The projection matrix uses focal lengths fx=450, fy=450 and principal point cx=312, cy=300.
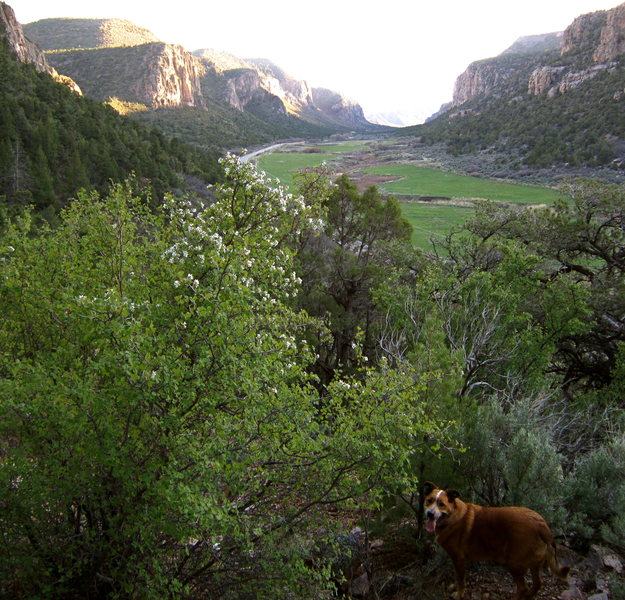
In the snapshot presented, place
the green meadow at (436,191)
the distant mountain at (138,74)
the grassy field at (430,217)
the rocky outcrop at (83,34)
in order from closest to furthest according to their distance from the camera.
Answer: the grassy field at (430,217) < the green meadow at (436,191) < the distant mountain at (138,74) < the rocky outcrop at (83,34)

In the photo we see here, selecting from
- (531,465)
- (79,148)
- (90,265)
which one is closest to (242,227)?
(90,265)

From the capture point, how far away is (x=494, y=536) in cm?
539

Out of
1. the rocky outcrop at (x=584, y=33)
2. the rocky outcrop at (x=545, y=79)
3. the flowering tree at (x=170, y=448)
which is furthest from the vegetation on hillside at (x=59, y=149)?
the rocky outcrop at (x=584, y=33)

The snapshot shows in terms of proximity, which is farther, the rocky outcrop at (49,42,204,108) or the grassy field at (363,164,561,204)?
the rocky outcrop at (49,42,204,108)

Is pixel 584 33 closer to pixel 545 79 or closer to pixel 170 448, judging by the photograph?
pixel 545 79

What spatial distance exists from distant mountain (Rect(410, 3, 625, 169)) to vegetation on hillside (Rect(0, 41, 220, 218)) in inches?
2329

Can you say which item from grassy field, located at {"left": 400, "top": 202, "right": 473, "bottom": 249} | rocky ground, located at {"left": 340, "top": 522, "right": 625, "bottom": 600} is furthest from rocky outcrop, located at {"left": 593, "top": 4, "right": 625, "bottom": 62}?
rocky ground, located at {"left": 340, "top": 522, "right": 625, "bottom": 600}

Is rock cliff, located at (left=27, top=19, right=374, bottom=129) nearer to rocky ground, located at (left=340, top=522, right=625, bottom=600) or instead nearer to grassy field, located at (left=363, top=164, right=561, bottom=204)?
grassy field, located at (left=363, top=164, right=561, bottom=204)

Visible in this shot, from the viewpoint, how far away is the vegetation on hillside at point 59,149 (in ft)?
106

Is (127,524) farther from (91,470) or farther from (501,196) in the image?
(501,196)

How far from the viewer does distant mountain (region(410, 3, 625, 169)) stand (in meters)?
72.6

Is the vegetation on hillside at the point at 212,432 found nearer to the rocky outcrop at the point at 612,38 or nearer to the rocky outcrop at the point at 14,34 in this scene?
the rocky outcrop at the point at 14,34

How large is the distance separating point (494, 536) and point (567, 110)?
101 metres

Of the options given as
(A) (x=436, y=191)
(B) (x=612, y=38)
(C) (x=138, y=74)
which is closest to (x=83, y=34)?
(C) (x=138, y=74)
